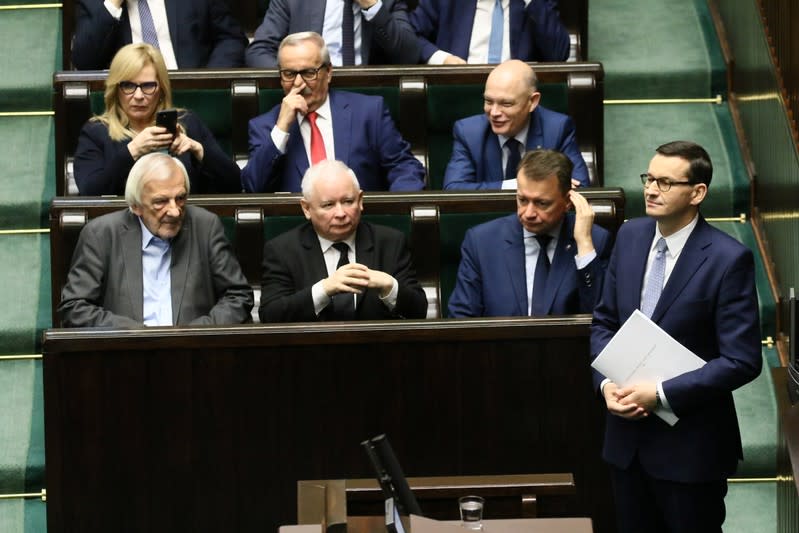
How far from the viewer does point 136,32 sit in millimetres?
3762

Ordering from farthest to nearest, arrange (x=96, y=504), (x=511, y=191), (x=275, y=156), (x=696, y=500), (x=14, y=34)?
1. (x=14, y=34)
2. (x=275, y=156)
3. (x=511, y=191)
4. (x=96, y=504)
5. (x=696, y=500)

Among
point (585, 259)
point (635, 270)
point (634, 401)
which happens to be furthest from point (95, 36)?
point (634, 401)

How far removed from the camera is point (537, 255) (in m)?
2.90

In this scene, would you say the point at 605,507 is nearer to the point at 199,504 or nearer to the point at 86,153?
the point at 199,504

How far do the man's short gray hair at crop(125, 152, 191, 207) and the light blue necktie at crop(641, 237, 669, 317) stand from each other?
3.06 feet

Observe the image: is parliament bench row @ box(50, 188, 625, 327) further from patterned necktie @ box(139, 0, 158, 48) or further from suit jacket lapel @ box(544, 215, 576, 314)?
patterned necktie @ box(139, 0, 158, 48)

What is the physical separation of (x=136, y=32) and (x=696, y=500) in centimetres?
196

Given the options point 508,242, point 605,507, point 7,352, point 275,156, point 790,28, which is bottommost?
point 605,507

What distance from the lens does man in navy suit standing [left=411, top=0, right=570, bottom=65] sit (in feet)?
12.3

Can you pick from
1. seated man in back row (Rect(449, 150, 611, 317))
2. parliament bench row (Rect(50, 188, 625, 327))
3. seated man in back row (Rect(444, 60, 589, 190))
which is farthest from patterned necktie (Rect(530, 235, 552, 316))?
seated man in back row (Rect(444, 60, 589, 190))

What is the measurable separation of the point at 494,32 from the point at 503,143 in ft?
1.79

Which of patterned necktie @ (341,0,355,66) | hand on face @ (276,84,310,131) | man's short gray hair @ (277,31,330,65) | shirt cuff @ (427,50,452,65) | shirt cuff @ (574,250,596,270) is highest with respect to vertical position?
patterned necktie @ (341,0,355,66)

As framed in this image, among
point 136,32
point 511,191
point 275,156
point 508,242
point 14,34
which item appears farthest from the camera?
point 14,34

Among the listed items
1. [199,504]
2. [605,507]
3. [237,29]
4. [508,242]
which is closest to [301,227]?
[508,242]
